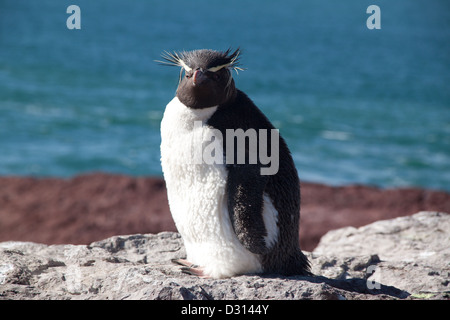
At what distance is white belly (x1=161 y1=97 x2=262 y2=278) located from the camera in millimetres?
4539

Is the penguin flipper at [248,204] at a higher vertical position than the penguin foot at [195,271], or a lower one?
higher

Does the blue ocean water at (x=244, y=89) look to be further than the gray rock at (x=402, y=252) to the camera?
Yes

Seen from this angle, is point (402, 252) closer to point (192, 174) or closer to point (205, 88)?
point (192, 174)

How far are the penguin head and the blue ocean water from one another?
66 cm

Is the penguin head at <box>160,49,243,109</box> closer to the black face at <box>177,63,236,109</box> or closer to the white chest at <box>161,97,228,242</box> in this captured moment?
the black face at <box>177,63,236,109</box>

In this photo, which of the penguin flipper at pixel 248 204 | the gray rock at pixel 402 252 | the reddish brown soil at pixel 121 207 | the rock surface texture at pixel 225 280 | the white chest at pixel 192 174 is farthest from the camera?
the reddish brown soil at pixel 121 207

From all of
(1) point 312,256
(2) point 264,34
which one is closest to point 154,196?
(1) point 312,256

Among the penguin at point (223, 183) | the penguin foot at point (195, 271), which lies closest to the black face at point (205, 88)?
the penguin at point (223, 183)

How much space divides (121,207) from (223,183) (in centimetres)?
807

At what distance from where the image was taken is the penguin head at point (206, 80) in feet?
14.4

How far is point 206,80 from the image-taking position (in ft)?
14.3

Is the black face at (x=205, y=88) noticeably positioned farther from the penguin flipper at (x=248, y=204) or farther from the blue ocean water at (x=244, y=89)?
the blue ocean water at (x=244, y=89)

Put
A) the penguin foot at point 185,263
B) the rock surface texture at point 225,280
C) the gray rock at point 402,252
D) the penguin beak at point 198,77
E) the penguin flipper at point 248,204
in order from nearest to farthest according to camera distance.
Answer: the rock surface texture at point 225,280 < the penguin beak at point 198,77 < the penguin flipper at point 248,204 < the penguin foot at point 185,263 < the gray rock at point 402,252
